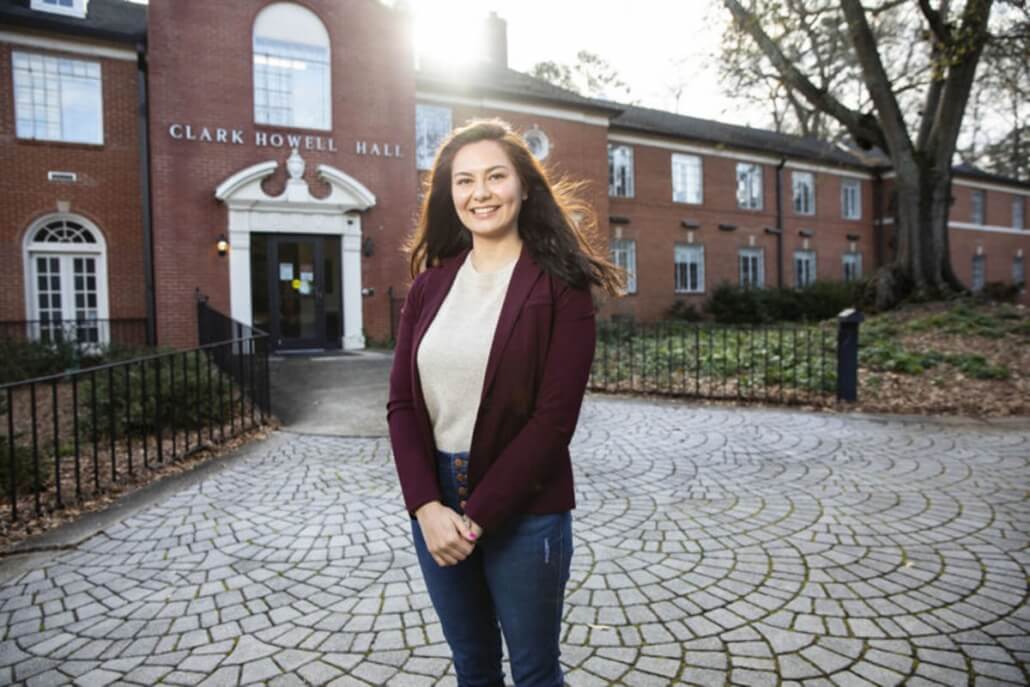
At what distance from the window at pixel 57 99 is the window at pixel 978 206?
3700 cm

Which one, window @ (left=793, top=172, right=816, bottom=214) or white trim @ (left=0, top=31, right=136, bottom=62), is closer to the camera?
white trim @ (left=0, top=31, right=136, bottom=62)

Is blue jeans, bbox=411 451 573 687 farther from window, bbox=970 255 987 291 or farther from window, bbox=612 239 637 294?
window, bbox=970 255 987 291

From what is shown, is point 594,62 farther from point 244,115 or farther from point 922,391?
point 922,391

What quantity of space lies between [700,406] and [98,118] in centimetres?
1439

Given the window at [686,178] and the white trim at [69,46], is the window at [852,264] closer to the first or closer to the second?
the window at [686,178]

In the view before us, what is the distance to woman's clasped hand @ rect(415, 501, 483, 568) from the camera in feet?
5.09

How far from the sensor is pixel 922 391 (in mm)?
8547

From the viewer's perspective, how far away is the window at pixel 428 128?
17.2m

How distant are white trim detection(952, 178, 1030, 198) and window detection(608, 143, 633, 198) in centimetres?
1912

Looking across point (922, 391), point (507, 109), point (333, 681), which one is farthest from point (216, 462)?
point (507, 109)

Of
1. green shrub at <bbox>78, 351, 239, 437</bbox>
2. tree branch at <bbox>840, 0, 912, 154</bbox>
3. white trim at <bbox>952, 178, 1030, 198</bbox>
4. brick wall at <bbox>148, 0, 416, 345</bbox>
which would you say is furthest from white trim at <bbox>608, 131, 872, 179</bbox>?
green shrub at <bbox>78, 351, 239, 437</bbox>

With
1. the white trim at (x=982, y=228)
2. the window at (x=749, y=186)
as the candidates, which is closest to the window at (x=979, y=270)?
the white trim at (x=982, y=228)

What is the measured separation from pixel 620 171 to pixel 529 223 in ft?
70.8

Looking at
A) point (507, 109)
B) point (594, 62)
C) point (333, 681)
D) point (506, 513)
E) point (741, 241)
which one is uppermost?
point (594, 62)
